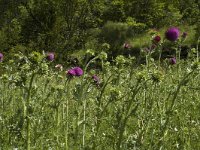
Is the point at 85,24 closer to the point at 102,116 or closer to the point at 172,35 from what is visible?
the point at 172,35

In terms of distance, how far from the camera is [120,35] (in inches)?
1066

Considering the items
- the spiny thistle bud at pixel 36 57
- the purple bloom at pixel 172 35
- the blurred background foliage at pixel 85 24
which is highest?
the spiny thistle bud at pixel 36 57

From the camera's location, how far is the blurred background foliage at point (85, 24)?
19.6m

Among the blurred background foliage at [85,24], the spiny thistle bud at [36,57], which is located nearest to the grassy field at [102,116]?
the spiny thistle bud at [36,57]

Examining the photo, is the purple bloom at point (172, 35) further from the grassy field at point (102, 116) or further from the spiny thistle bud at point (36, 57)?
the spiny thistle bud at point (36, 57)

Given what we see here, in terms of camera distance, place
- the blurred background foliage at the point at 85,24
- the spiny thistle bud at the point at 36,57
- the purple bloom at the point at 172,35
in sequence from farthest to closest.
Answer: the blurred background foliage at the point at 85,24
the purple bloom at the point at 172,35
the spiny thistle bud at the point at 36,57

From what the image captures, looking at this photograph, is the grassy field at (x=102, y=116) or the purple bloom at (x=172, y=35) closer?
the grassy field at (x=102, y=116)

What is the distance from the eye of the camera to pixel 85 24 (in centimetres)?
2472

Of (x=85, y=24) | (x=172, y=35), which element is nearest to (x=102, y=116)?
(x=172, y=35)

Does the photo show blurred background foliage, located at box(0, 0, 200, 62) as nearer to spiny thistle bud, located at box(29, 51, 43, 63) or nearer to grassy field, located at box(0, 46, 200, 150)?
grassy field, located at box(0, 46, 200, 150)

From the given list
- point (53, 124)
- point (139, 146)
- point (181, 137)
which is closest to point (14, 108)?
point (53, 124)

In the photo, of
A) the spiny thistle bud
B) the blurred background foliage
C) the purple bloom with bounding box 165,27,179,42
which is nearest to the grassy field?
the spiny thistle bud

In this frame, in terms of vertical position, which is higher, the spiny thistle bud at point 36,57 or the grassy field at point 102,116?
the spiny thistle bud at point 36,57

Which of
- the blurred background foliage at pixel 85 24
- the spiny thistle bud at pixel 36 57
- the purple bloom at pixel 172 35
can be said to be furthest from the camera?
the blurred background foliage at pixel 85 24
